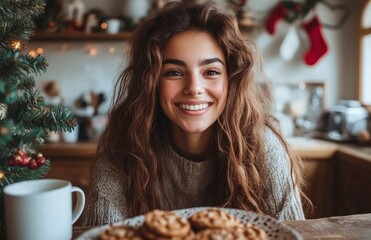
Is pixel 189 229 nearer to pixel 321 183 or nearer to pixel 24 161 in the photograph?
pixel 24 161

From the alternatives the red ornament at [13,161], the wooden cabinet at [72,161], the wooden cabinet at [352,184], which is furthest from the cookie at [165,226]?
the wooden cabinet at [72,161]

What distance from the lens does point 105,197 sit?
1205 millimetres

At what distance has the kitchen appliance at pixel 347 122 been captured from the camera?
2.66m

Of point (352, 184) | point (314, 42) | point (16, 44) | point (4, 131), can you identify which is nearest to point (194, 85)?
point (16, 44)

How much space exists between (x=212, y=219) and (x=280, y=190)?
0.59m

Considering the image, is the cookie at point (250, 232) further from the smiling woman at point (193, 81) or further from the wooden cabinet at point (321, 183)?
the wooden cabinet at point (321, 183)

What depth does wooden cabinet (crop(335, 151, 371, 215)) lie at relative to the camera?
7.07 ft

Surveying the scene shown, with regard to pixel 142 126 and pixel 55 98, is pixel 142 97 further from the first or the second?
pixel 55 98

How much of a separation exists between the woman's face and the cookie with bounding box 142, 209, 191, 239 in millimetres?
601

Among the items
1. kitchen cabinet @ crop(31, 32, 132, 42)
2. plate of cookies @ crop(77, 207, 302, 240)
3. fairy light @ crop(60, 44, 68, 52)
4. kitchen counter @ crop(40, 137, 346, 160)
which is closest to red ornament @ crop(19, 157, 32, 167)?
plate of cookies @ crop(77, 207, 302, 240)

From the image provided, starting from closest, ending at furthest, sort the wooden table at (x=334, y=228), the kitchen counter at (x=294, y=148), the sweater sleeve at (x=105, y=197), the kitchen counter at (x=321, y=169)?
the wooden table at (x=334, y=228) < the sweater sleeve at (x=105, y=197) < the kitchen counter at (x=321, y=169) < the kitchen counter at (x=294, y=148)

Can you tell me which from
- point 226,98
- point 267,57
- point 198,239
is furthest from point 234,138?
point 267,57

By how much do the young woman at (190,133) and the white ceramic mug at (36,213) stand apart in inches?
19.6

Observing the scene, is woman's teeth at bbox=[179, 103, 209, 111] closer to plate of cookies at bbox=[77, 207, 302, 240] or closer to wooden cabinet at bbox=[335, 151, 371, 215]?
plate of cookies at bbox=[77, 207, 302, 240]
